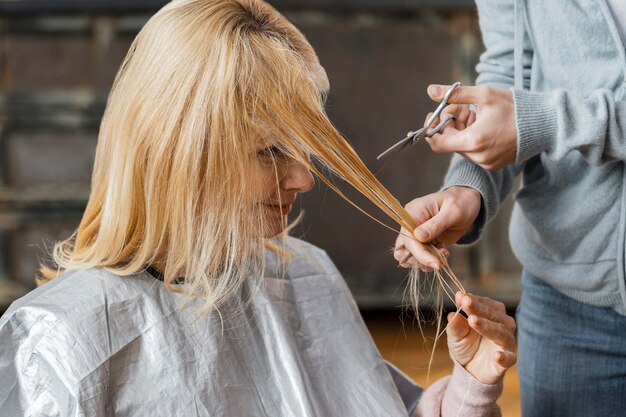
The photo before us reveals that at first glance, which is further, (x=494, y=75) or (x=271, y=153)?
(x=494, y=75)

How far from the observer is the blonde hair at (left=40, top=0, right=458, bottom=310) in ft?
3.20

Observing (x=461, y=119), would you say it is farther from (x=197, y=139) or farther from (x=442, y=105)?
(x=197, y=139)

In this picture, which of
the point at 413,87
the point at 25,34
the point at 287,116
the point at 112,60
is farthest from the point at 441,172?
the point at 287,116

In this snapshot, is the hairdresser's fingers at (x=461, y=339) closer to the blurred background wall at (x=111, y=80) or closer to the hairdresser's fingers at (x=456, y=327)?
the hairdresser's fingers at (x=456, y=327)

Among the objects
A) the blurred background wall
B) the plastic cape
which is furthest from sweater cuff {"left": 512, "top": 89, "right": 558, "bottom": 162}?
the blurred background wall

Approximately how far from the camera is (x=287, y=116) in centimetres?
99

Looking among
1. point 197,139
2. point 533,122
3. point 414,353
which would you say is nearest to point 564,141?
point 533,122

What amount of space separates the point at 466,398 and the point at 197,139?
0.45 meters

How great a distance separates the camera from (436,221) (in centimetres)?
100

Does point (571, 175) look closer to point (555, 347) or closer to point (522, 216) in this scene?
point (522, 216)

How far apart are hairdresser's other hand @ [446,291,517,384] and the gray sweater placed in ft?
0.50

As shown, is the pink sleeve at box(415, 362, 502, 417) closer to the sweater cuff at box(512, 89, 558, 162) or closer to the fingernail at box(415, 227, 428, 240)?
the fingernail at box(415, 227, 428, 240)

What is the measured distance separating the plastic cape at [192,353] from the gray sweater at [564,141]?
0.24 metres

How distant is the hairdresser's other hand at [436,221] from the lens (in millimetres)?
994
